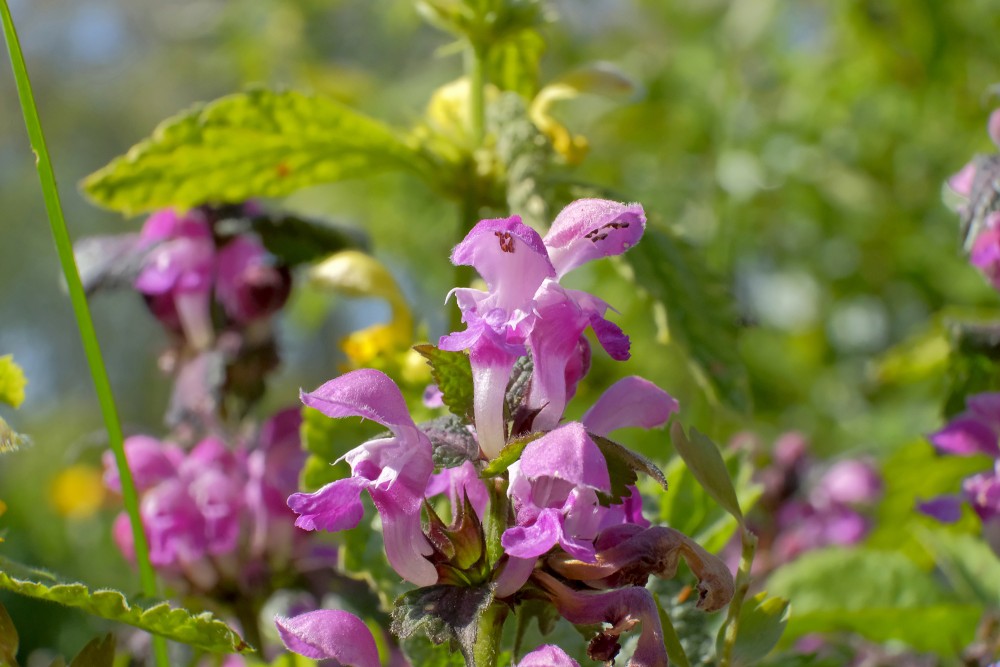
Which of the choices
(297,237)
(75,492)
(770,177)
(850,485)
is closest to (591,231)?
(297,237)

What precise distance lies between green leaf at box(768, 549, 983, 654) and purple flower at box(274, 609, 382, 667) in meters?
0.35

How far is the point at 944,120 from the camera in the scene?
5.22ft

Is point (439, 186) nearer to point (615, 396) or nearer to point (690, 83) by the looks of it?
point (615, 396)

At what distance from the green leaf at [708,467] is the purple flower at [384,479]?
9 centimetres

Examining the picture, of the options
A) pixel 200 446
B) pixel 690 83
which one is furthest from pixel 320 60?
pixel 200 446

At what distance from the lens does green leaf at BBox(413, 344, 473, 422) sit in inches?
15.4

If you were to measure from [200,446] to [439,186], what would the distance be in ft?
0.82

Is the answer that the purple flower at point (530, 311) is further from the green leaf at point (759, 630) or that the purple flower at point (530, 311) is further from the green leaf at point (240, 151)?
the green leaf at point (240, 151)

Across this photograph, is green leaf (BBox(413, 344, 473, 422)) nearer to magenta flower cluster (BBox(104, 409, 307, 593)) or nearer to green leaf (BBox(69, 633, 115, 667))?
green leaf (BBox(69, 633, 115, 667))

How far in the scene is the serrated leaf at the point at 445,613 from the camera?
1.09ft

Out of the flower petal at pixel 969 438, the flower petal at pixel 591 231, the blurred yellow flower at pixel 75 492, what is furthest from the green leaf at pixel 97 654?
the blurred yellow flower at pixel 75 492

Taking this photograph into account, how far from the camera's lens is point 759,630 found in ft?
1.26

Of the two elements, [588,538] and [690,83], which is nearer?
[588,538]

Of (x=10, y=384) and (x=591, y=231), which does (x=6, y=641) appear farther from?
(x=591, y=231)
